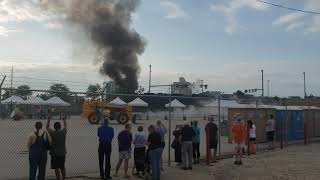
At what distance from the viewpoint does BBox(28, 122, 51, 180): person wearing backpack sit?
1096 cm

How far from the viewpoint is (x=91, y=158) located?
17.4 m

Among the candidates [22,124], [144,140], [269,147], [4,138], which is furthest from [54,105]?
[269,147]

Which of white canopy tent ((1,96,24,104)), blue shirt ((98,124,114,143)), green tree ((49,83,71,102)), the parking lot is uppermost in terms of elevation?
green tree ((49,83,71,102))

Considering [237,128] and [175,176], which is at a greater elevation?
[237,128]

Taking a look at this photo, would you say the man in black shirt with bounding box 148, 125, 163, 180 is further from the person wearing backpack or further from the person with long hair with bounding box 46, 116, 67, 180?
the person wearing backpack

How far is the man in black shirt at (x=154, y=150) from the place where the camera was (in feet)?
44.2

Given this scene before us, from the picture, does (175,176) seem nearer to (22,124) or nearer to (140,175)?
(140,175)

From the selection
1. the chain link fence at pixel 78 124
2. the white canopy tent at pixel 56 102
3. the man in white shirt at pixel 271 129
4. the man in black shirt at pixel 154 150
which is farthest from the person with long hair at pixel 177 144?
the man in white shirt at pixel 271 129

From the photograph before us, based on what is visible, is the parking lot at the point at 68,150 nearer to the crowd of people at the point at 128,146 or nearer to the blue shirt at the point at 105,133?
the crowd of people at the point at 128,146

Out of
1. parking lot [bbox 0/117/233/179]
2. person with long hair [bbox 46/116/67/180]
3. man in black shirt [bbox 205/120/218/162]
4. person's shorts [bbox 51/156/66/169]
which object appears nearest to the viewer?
person with long hair [bbox 46/116/67/180]

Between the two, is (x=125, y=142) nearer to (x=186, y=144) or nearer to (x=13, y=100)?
(x=186, y=144)

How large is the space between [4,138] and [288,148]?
13.2 meters

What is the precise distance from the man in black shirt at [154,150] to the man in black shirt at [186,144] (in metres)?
2.13

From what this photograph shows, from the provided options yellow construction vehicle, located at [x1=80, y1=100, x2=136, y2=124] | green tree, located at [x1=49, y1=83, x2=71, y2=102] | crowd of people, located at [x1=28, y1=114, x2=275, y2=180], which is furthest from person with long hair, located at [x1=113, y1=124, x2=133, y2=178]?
yellow construction vehicle, located at [x1=80, y1=100, x2=136, y2=124]
